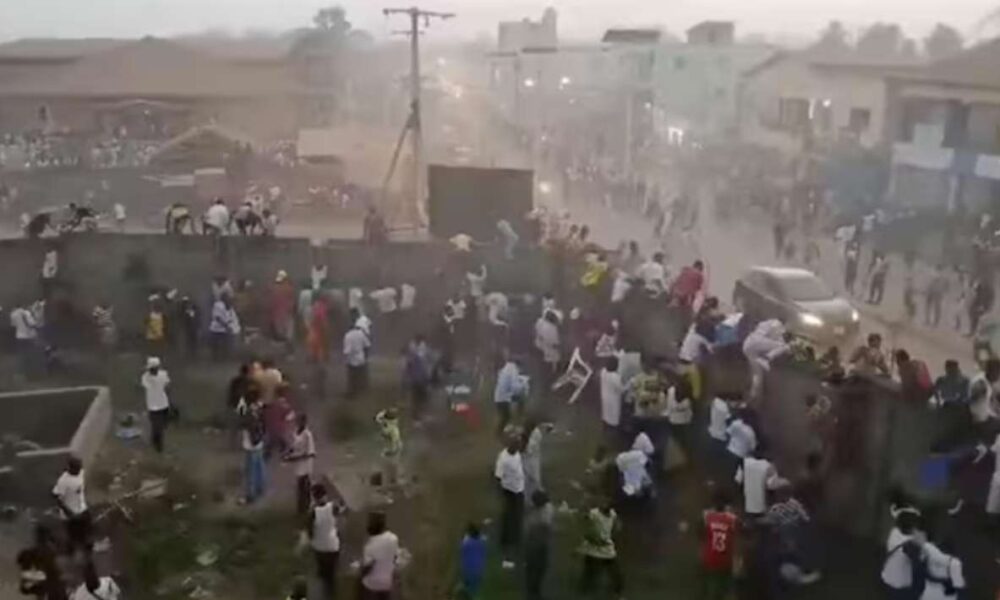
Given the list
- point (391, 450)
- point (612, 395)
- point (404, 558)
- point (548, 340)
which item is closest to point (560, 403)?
point (548, 340)

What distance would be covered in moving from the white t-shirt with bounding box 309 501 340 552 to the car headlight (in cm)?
903

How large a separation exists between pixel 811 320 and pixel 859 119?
1380cm

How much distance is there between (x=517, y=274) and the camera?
62.0 feet

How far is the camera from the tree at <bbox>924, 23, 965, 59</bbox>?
32.2 meters

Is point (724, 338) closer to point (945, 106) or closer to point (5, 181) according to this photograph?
point (945, 106)

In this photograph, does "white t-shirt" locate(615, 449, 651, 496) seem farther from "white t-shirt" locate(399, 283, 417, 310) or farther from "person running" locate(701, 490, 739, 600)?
"white t-shirt" locate(399, 283, 417, 310)

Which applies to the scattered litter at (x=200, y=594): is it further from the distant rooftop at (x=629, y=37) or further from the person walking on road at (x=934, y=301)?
the distant rooftop at (x=629, y=37)

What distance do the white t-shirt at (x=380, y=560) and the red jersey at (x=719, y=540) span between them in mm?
2454

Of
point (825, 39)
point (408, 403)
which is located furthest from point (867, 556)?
point (825, 39)

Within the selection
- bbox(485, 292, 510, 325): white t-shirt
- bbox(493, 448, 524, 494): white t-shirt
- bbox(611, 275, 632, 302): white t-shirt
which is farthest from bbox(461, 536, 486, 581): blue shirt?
bbox(485, 292, 510, 325): white t-shirt

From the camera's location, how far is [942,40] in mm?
32375

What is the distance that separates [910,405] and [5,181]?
24.7m

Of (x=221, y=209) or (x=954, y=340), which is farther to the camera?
(x=221, y=209)

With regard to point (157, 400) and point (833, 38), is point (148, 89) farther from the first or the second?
point (157, 400)
